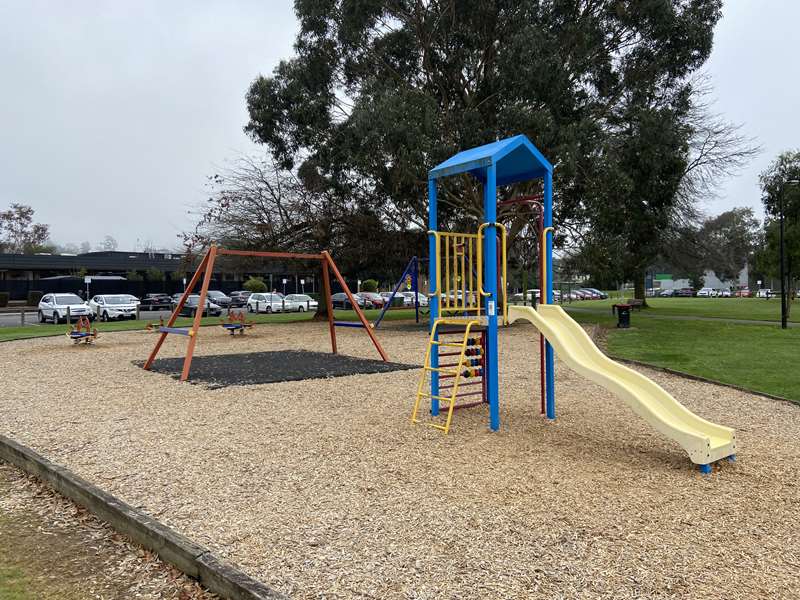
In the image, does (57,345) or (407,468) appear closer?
(407,468)

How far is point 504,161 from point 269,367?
6649mm

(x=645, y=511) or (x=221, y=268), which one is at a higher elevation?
(x=221, y=268)

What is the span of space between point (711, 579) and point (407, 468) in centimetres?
258

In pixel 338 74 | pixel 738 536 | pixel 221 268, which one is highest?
pixel 338 74

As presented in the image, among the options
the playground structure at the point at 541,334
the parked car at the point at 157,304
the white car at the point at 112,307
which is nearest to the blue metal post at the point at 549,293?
the playground structure at the point at 541,334

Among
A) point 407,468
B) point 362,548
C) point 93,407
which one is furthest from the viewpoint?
point 93,407

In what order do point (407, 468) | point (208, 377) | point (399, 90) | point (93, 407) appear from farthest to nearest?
point (399, 90) < point (208, 377) < point (93, 407) < point (407, 468)

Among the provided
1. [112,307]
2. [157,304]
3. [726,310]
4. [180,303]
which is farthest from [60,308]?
[726,310]

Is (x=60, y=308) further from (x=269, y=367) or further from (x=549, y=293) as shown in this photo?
(x=549, y=293)

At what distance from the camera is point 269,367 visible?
11.7m

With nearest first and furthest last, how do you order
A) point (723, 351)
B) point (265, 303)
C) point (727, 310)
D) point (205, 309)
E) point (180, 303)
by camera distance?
point (180, 303) < point (723, 351) < point (205, 309) < point (727, 310) < point (265, 303)

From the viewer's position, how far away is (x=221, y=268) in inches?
1152

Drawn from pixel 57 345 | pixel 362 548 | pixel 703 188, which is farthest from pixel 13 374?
pixel 703 188

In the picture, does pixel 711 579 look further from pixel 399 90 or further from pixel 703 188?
pixel 703 188
